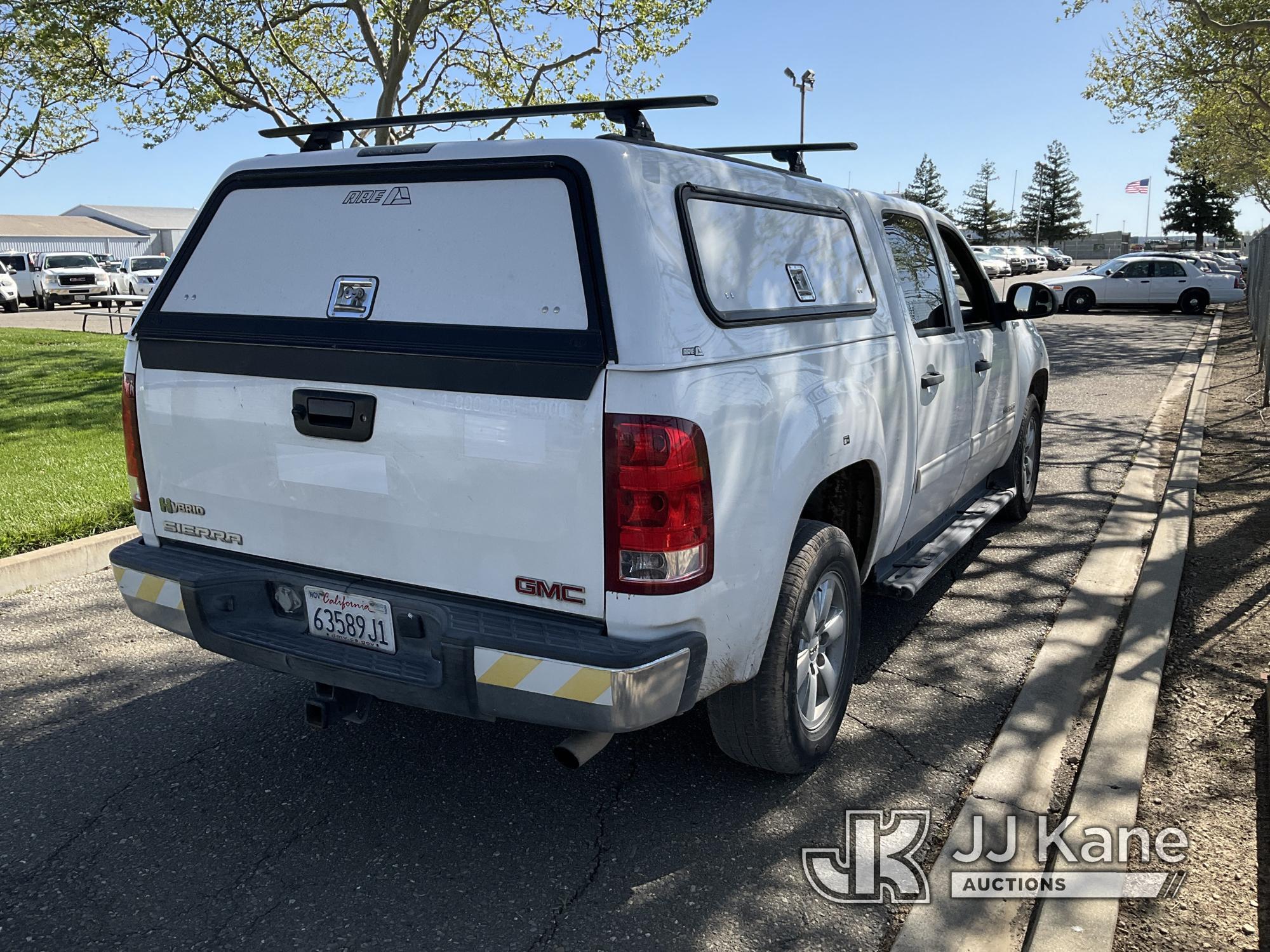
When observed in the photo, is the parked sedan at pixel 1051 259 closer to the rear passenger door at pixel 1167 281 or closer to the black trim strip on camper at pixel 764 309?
the rear passenger door at pixel 1167 281

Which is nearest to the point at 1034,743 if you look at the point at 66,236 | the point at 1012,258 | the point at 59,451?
the point at 59,451

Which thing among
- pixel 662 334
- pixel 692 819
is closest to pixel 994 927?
pixel 692 819

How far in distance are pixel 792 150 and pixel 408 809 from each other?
119 inches

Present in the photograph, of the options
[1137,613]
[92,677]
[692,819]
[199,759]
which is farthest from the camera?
[1137,613]

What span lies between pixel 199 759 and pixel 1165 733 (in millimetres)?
3657

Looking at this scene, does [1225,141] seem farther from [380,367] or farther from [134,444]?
[134,444]

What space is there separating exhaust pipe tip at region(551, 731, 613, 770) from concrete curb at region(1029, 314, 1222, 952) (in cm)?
129

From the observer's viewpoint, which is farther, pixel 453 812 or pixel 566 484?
pixel 453 812

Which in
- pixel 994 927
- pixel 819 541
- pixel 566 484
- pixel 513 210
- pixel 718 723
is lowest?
pixel 994 927

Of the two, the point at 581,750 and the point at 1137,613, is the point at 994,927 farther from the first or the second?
the point at 1137,613

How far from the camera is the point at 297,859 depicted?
10.4 feet

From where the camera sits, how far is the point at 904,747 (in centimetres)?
393

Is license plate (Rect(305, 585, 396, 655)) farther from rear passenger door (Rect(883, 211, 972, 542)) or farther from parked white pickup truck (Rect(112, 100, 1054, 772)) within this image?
rear passenger door (Rect(883, 211, 972, 542))

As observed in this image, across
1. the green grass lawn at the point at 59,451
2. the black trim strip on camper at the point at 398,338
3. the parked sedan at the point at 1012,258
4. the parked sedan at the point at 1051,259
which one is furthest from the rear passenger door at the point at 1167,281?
the parked sedan at the point at 1051,259
